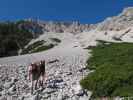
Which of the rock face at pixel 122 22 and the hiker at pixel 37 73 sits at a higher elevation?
the rock face at pixel 122 22

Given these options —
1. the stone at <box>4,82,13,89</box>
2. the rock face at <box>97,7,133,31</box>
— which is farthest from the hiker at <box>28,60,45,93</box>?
the rock face at <box>97,7,133,31</box>

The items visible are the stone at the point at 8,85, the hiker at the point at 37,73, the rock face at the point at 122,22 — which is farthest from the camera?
the rock face at the point at 122,22

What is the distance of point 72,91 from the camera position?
20.5 metres

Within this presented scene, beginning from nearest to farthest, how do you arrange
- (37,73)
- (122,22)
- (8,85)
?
(37,73)
(8,85)
(122,22)

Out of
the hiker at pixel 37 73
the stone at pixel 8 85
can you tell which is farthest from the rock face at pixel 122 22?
the hiker at pixel 37 73

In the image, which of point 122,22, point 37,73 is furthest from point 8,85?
point 122,22

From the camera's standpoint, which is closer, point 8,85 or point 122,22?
point 8,85

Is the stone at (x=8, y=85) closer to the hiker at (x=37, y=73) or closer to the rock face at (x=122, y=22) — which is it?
the hiker at (x=37, y=73)

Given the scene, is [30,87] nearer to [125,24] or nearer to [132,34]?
[132,34]

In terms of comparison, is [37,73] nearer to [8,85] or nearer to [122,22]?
[8,85]

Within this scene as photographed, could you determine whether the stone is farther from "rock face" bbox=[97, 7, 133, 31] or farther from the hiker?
"rock face" bbox=[97, 7, 133, 31]

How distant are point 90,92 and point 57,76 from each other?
19.1 ft

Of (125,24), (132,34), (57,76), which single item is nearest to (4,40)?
(132,34)

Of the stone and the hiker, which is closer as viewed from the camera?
the hiker
